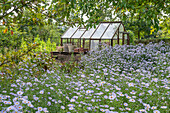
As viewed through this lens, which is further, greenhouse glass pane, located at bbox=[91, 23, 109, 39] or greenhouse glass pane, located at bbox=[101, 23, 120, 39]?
greenhouse glass pane, located at bbox=[91, 23, 109, 39]

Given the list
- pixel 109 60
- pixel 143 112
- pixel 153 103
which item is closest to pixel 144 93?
pixel 153 103

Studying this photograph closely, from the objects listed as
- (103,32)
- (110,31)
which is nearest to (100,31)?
(103,32)

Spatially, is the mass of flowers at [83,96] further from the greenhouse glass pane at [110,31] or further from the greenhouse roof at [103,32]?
the greenhouse roof at [103,32]

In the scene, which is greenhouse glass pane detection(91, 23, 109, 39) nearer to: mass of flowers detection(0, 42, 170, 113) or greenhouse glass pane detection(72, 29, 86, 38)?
greenhouse glass pane detection(72, 29, 86, 38)

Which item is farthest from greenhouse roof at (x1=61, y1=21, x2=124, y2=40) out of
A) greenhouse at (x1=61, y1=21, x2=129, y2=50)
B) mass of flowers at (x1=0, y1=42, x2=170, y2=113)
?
mass of flowers at (x1=0, y1=42, x2=170, y2=113)

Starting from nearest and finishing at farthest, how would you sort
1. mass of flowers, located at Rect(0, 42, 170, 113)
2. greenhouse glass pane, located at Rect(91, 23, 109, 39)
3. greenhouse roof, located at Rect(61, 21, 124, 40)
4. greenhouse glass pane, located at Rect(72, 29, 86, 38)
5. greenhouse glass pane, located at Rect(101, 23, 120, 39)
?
mass of flowers, located at Rect(0, 42, 170, 113) < greenhouse glass pane, located at Rect(101, 23, 120, 39) < greenhouse roof, located at Rect(61, 21, 124, 40) < greenhouse glass pane, located at Rect(91, 23, 109, 39) < greenhouse glass pane, located at Rect(72, 29, 86, 38)

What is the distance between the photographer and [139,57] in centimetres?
601

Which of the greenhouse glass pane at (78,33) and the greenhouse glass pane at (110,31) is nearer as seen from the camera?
the greenhouse glass pane at (110,31)

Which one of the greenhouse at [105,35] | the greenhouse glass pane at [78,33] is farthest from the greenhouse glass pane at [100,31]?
the greenhouse glass pane at [78,33]

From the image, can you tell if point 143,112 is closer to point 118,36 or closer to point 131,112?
point 131,112

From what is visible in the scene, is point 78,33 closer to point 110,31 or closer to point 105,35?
point 105,35

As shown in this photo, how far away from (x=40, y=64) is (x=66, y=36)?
1139 centimetres

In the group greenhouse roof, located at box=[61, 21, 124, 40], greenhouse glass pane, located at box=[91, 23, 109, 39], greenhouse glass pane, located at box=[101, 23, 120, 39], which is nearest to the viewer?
greenhouse glass pane, located at box=[101, 23, 120, 39]

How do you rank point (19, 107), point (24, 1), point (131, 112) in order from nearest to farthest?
point (19, 107) < point (131, 112) < point (24, 1)
